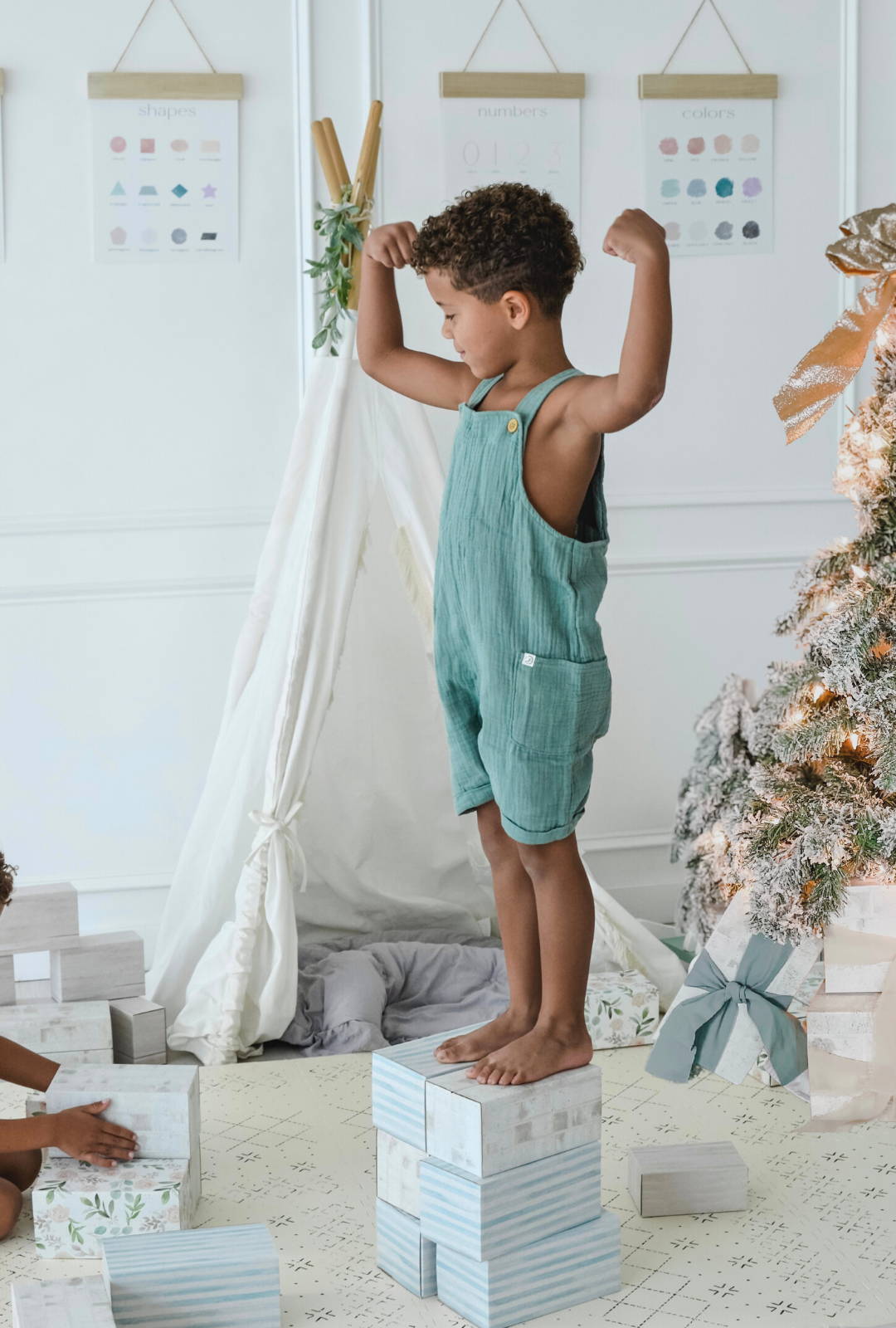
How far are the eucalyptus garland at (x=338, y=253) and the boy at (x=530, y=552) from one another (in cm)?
90

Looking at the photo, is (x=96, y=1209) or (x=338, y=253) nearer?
(x=96, y=1209)

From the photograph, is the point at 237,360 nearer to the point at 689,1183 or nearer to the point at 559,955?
the point at 559,955

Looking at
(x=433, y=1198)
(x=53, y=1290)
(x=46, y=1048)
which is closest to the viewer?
(x=53, y=1290)

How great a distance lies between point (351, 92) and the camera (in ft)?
10.4

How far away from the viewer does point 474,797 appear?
6.36 feet

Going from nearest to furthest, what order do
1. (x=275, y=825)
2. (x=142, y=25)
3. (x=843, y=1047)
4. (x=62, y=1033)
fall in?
(x=843, y=1047) < (x=62, y=1033) < (x=275, y=825) < (x=142, y=25)

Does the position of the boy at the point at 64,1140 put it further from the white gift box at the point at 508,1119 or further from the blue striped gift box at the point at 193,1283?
the white gift box at the point at 508,1119

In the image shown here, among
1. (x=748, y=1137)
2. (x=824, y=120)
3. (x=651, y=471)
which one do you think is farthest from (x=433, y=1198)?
(x=824, y=120)

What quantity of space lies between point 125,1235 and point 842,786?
4.07 feet

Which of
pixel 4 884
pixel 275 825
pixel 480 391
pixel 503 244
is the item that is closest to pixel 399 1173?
pixel 4 884

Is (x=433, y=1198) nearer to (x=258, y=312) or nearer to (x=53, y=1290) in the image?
(x=53, y=1290)

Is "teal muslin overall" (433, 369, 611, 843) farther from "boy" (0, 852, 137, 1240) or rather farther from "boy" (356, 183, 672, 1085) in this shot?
"boy" (0, 852, 137, 1240)

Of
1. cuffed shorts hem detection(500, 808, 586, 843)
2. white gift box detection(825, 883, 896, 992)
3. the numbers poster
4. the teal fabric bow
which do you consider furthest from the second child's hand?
the numbers poster

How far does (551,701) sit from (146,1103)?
0.83 metres
